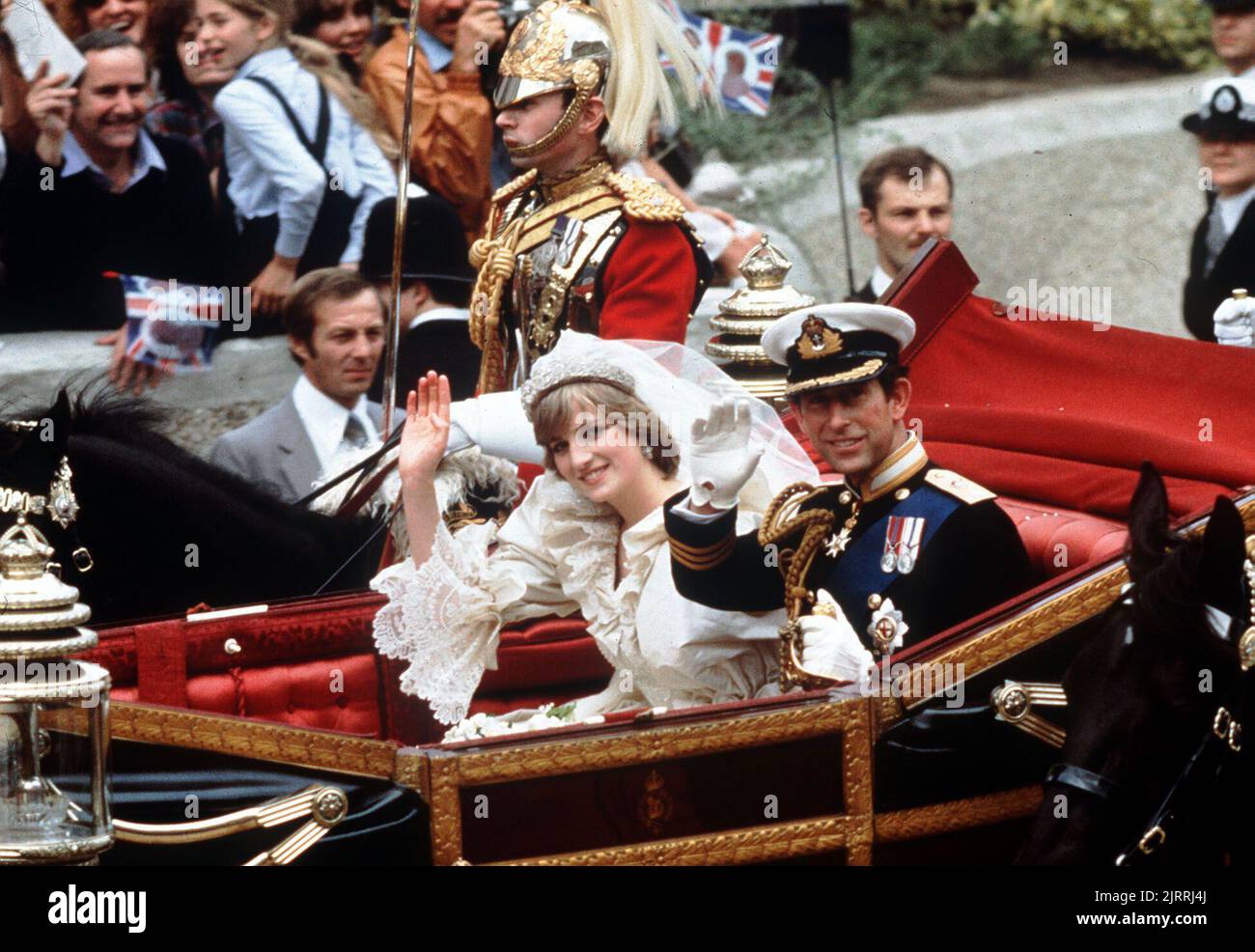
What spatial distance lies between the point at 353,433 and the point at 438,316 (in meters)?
0.54

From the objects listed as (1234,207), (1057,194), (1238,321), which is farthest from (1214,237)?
(1057,194)

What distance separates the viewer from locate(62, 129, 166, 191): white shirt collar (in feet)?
24.0

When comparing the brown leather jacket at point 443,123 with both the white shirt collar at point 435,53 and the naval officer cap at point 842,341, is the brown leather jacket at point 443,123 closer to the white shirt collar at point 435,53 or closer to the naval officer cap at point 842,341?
the white shirt collar at point 435,53

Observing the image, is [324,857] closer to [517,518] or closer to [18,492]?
[18,492]

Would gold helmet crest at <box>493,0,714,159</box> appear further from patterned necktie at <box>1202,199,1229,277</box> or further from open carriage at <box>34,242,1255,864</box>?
patterned necktie at <box>1202,199,1229,277</box>

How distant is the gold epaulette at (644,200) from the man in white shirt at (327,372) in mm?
1313

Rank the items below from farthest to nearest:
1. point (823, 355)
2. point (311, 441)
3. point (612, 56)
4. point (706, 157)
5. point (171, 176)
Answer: point (706, 157) → point (171, 176) → point (311, 441) → point (612, 56) → point (823, 355)

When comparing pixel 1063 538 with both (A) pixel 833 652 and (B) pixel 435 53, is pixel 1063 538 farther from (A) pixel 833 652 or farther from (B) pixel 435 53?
(B) pixel 435 53

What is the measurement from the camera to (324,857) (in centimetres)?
399

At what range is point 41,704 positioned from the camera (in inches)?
146

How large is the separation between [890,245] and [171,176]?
2.21 m

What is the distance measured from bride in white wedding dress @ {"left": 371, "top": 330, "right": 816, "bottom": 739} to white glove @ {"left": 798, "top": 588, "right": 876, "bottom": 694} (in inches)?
10.5

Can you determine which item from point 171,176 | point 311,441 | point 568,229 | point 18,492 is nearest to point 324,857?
point 18,492

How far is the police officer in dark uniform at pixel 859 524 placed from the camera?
14.8ft
